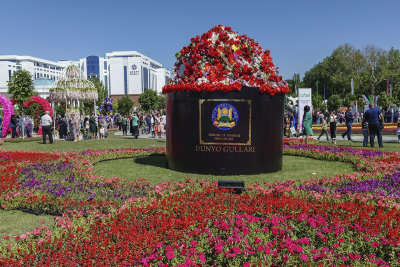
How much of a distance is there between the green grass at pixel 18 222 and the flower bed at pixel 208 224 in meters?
0.21

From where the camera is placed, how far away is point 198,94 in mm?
8812

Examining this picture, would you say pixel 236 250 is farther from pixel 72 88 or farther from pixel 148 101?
pixel 148 101

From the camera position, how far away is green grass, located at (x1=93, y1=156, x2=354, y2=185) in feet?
28.4

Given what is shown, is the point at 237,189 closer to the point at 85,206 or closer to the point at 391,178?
the point at 85,206

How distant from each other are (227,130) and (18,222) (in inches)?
203

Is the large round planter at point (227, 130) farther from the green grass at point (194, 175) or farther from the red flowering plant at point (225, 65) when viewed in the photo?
the green grass at point (194, 175)

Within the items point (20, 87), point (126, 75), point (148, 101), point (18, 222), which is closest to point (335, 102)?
point (148, 101)

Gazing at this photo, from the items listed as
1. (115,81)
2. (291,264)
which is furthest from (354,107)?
(115,81)

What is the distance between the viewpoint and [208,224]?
468 centimetres

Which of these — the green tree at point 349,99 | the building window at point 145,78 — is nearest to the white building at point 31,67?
the building window at point 145,78

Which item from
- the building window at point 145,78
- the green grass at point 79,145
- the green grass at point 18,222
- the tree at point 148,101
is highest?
the building window at point 145,78

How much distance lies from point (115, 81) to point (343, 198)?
175773 millimetres

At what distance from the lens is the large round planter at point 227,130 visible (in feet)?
28.6

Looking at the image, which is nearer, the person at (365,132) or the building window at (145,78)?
the person at (365,132)
